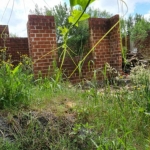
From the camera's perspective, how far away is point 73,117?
1.93 m

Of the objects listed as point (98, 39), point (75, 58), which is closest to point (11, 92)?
point (75, 58)

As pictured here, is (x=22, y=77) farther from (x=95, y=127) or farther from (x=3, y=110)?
(x=95, y=127)

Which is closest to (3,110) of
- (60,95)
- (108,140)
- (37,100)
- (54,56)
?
(37,100)

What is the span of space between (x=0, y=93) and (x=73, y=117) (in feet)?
2.32

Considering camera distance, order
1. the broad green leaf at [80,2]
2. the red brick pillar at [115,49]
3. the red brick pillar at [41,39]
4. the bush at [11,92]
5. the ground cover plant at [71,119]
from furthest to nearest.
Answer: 1. the red brick pillar at [115,49]
2. the red brick pillar at [41,39]
3. the bush at [11,92]
4. the ground cover plant at [71,119]
5. the broad green leaf at [80,2]

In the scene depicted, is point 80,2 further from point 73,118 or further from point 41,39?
point 41,39

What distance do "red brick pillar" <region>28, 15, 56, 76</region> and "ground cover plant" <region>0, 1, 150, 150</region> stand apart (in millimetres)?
1314

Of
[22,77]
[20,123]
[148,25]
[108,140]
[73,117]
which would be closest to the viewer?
[108,140]

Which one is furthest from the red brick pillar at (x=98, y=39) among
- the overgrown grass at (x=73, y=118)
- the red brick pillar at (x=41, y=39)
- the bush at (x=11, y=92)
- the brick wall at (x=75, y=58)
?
the bush at (x=11, y=92)

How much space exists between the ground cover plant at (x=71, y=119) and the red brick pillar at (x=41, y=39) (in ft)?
4.31

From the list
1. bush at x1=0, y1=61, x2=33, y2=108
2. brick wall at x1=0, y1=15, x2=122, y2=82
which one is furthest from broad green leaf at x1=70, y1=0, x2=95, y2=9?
brick wall at x1=0, y1=15, x2=122, y2=82

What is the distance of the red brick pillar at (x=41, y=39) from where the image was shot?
371cm

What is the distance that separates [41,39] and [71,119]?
2241 mm

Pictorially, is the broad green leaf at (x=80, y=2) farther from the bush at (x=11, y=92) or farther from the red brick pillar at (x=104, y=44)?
the red brick pillar at (x=104, y=44)
